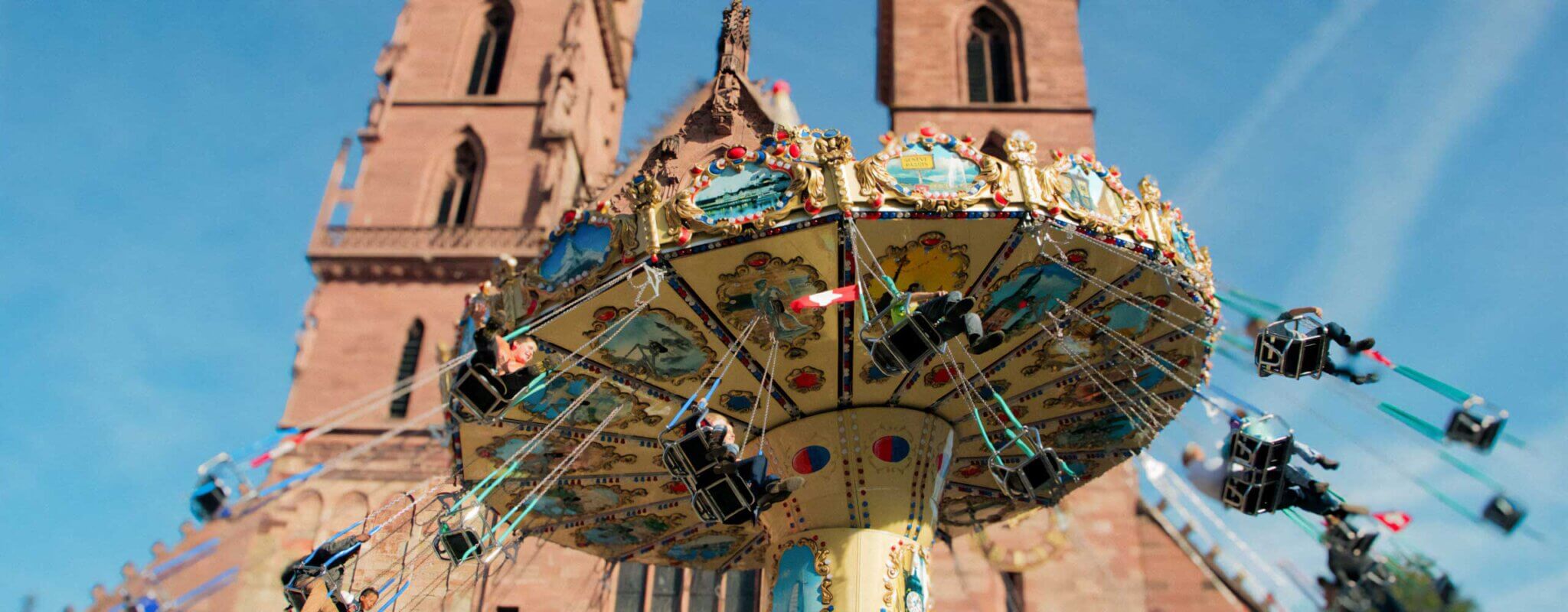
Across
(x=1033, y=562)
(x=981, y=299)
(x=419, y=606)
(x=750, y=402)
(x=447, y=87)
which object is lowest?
(x=419, y=606)

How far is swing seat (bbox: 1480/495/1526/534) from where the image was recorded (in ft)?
30.7

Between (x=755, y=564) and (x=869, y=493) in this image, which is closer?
(x=869, y=493)

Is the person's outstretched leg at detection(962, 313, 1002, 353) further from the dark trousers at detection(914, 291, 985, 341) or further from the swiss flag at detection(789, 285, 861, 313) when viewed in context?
the swiss flag at detection(789, 285, 861, 313)

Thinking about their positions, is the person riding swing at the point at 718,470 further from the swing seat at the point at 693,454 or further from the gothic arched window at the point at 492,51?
the gothic arched window at the point at 492,51

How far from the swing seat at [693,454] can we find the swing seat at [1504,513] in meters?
6.43

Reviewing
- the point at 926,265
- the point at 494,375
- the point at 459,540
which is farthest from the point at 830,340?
the point at 459,540

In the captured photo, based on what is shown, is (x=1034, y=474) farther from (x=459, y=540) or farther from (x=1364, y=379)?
(x=459, y=540)

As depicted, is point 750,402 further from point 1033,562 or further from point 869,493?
point 1033,562

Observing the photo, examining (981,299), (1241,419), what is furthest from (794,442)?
(1241,419)

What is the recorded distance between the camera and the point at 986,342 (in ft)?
30.5

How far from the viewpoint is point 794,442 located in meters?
13.0

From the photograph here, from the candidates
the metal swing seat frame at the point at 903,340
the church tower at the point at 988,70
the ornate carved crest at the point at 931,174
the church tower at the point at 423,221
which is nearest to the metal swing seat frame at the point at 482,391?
the metal swing seat frame at the point at 903,340

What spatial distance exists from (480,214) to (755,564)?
37.1 ft

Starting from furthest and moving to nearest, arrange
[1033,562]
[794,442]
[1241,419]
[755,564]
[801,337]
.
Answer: [1033,562], [755,564], [794,442], [801,337], [1241,419]
